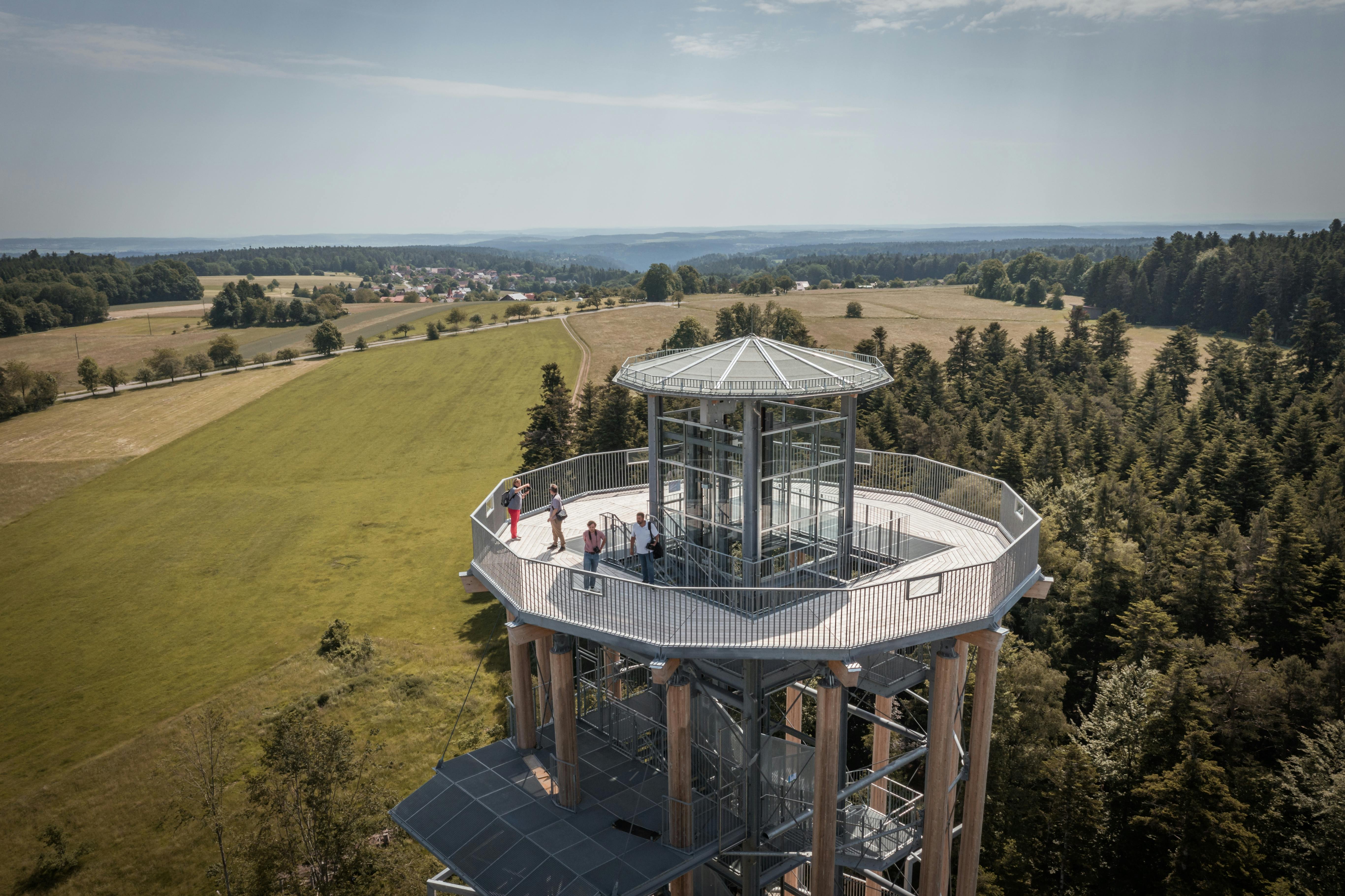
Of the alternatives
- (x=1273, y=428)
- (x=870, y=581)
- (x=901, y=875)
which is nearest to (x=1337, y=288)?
(x=1273, y=428)

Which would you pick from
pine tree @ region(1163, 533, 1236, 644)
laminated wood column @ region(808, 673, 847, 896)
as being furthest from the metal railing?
pine tree @ region(1163, 533, 1236, 644)

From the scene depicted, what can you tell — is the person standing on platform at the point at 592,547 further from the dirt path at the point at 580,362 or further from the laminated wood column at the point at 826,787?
the dirt path at the point at 580,362

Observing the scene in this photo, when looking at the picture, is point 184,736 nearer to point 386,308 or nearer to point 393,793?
point 393,793

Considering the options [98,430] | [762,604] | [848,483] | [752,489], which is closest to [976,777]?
[762,604]

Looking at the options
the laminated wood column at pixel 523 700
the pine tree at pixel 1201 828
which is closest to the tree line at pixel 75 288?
the laminated wood column at pixel 523 700

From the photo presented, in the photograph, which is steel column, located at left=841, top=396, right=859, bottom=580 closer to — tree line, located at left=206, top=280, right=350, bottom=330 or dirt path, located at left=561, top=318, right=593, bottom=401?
dirt path, located at left=561, top=318, right=593, bottom=401

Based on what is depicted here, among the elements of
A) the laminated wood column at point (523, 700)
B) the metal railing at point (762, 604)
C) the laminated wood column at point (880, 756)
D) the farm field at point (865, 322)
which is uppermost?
the metal railing at point (762, 604)
